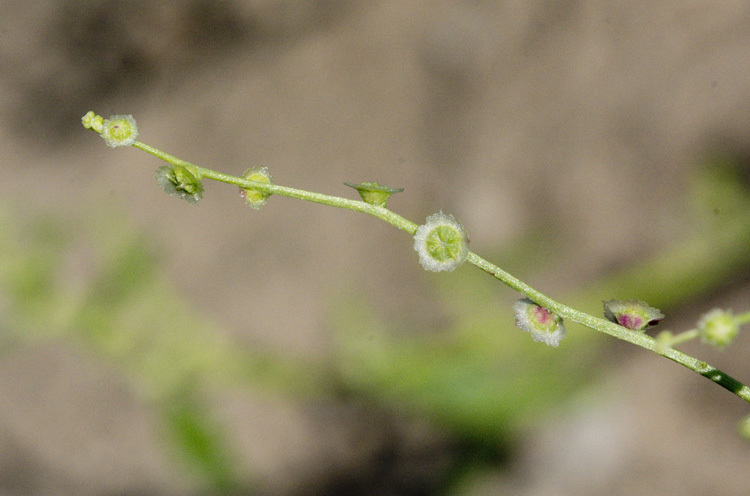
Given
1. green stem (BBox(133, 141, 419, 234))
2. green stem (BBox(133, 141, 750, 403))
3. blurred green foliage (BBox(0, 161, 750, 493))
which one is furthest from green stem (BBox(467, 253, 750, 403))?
blurred green foliage (BBox(0, 161, 750, 493))

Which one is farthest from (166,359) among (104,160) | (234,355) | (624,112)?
(624,112)

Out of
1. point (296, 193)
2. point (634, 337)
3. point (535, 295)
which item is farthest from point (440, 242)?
point (634, 337)

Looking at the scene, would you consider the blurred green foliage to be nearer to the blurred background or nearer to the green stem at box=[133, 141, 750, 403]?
the blurred background

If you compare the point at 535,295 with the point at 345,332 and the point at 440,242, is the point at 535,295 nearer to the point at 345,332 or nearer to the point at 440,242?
the point at 440,242

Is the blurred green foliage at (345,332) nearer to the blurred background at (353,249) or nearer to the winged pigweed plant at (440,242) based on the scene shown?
the blurred background at (353,249)

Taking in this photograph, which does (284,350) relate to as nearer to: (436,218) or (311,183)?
(311,183)
